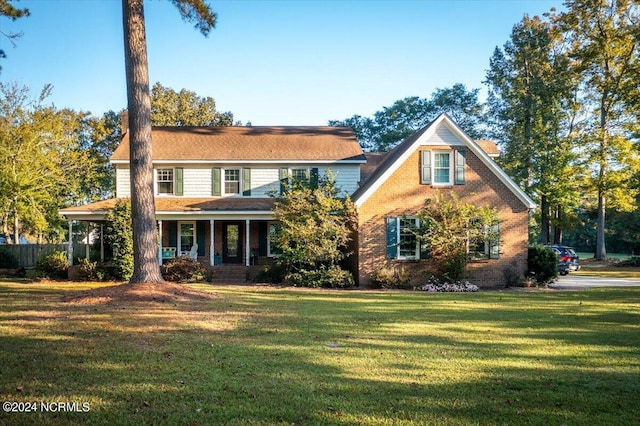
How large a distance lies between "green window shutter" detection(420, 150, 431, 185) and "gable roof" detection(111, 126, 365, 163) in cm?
581

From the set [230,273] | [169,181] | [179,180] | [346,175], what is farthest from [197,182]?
[346,175]

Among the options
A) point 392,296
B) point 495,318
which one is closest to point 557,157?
point 392,296

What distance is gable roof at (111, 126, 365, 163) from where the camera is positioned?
2578 cm

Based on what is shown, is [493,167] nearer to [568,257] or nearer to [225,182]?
[568,257]

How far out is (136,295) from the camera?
1246 cm

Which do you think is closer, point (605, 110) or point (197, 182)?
point (197, 182)

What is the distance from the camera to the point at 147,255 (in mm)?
13773

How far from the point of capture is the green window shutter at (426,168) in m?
20.3

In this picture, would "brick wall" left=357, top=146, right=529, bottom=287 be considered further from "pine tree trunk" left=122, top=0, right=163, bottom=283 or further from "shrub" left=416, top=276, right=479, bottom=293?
"pine tree trunk" left=122, top=0, right=163, bottom=283

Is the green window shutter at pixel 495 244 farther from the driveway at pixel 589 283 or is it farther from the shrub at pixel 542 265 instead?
the driveway at pixel 589 283

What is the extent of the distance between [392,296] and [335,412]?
11781 millimetres

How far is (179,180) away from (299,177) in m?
6.44

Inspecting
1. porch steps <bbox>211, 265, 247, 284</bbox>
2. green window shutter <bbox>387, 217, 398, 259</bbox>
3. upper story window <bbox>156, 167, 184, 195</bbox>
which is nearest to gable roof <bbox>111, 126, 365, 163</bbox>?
upper story window <bbox>156, 167, 184, 195</bbox>

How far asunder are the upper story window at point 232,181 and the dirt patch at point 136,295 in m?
12.6
